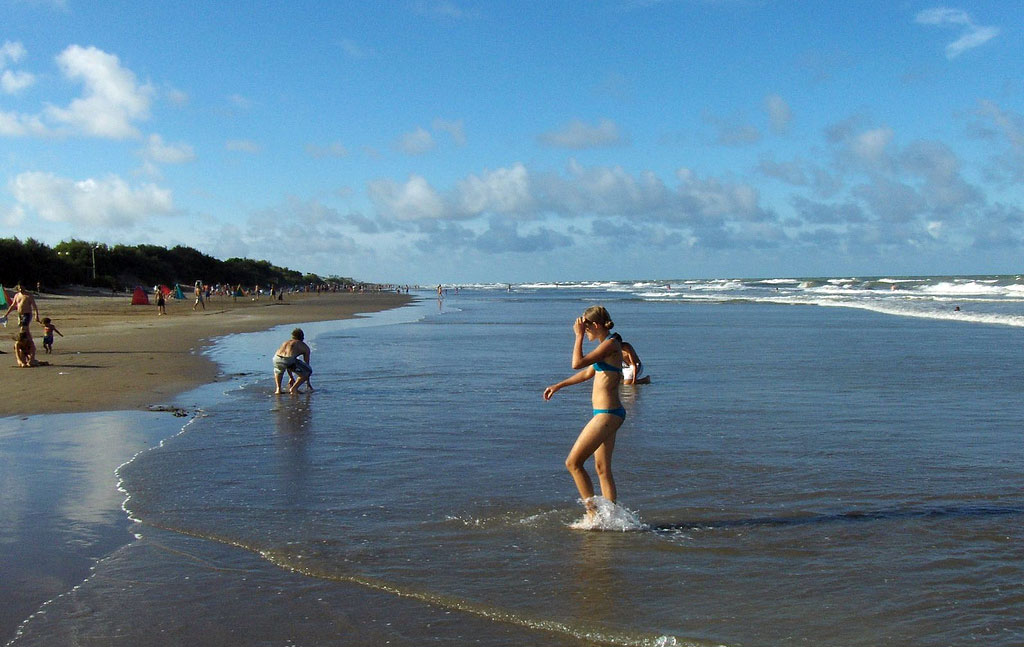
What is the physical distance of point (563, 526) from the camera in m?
6.33

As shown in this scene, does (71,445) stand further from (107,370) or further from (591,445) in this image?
(107,370)

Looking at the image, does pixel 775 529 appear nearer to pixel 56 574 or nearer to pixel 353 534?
pixel 353 534

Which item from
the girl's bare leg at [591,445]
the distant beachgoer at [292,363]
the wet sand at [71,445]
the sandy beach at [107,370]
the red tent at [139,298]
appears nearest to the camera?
the wet sand at [71,445]

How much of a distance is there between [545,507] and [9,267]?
218 feet

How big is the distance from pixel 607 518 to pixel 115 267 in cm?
8987

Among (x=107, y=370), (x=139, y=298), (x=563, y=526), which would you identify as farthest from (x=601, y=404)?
(x=139, y=298)

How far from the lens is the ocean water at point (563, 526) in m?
4.59

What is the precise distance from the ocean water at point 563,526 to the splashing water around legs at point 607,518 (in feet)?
0.09

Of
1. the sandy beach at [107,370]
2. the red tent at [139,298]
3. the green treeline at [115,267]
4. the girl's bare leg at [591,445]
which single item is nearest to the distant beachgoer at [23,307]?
the sandy beach at [107,370]

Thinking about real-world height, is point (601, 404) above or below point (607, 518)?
above

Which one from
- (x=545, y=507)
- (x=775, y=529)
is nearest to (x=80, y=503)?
(x=545, y=507)

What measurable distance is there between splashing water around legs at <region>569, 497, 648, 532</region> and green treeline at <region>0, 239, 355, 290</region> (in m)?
59.7

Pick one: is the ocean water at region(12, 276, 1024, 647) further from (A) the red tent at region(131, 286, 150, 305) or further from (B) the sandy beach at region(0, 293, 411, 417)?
(A) the red tent at region(131, 286, 150, 305)

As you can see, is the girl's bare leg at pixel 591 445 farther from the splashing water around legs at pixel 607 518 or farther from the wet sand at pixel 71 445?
the wet sand at pixel 71 445
